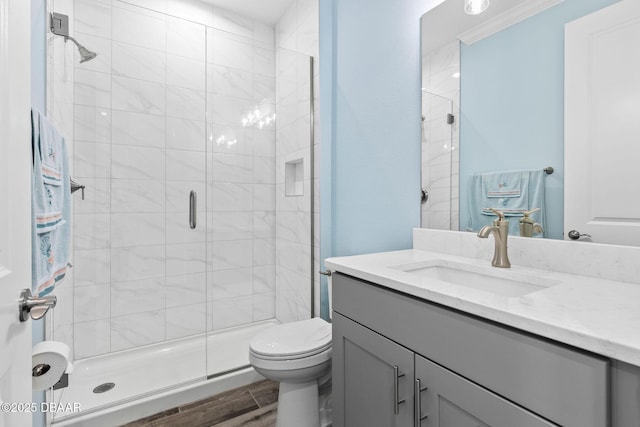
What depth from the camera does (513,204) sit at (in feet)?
4.07

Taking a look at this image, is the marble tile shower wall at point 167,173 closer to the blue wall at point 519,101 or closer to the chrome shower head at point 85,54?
the chrome shower head at point 85,54

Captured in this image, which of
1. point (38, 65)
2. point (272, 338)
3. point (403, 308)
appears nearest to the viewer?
point (403, 308)

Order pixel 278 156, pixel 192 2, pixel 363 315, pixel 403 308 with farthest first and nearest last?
pixel 278 156
pixel 192 2
pixel 363 315
pixel 403 308

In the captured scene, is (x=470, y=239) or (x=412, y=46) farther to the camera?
(x=412, y=46)

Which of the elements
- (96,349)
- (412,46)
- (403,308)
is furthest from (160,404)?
(412,46)

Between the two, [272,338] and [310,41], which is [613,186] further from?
[310,41]

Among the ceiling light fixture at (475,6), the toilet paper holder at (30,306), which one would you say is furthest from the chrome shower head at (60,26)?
the ceiling light fixture at (475,6)

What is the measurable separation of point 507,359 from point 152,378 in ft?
6.54

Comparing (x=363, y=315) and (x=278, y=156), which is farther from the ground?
(x=278, y=156)

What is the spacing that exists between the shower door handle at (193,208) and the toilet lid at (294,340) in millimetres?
1165

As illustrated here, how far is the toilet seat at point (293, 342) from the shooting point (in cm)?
139

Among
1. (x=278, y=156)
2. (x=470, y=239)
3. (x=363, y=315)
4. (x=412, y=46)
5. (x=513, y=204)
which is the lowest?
(x=363, y=315)

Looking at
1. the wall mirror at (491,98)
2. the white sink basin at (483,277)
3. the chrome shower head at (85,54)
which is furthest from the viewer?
the chrome shower head at (85,54)

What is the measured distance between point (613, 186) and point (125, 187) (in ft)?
8.46
